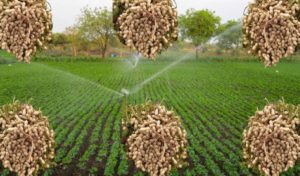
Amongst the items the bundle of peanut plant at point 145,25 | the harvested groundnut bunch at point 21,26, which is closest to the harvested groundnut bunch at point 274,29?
the bundle of peanut plant at point 145,25

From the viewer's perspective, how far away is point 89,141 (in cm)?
1702

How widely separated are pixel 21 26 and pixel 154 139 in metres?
2.27

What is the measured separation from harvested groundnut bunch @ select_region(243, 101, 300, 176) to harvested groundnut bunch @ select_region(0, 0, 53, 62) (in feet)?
10.6

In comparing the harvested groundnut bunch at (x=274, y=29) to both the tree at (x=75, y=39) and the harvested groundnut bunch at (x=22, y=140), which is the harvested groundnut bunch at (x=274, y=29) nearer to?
the harvested groundnut bunch at (x=22, y=140)

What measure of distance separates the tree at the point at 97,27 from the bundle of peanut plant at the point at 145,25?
1939 inches

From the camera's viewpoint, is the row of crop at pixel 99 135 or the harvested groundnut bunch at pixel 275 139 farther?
the row of crop at pixel 99 135

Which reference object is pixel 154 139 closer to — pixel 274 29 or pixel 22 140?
pixel 22 140

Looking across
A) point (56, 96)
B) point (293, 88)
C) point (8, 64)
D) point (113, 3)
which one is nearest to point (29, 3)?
point (113, 3)

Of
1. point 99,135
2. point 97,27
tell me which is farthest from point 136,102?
point 97,27

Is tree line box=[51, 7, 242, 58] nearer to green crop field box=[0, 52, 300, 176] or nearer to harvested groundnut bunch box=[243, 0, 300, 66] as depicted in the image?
green crop field box=[0, 52, 300, 176]

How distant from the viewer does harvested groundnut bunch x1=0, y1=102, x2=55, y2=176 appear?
5.85 meters

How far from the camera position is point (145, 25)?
17.8 ft

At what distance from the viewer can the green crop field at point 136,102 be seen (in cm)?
1388

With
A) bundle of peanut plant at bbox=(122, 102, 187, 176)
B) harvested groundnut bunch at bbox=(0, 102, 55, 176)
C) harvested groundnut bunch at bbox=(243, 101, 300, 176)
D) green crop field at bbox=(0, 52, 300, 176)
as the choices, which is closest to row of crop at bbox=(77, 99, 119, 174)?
green crop field at bbox=(0, 52, 300, 176)
